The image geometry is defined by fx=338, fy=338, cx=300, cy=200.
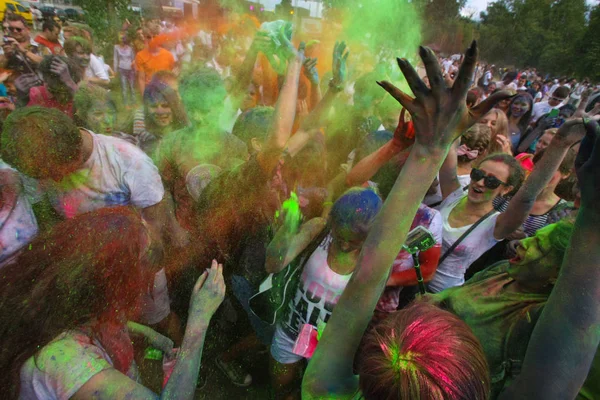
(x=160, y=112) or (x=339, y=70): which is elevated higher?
(x=339, y=70)

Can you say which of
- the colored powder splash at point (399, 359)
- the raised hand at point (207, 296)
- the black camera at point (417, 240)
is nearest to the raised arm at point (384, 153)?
the black camera at point (417, 240)

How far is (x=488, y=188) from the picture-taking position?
2428mm

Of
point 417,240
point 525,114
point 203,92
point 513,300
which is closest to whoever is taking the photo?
point 513,300

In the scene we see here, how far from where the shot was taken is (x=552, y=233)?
1.44 m

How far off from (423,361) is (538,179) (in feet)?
5.35

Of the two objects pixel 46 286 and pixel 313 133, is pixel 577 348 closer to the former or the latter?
pixel 46 286

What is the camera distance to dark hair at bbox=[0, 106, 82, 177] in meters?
1.80

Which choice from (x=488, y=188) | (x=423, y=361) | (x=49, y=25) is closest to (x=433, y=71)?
(x=423, y=361)

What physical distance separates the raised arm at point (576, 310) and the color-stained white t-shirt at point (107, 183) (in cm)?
224

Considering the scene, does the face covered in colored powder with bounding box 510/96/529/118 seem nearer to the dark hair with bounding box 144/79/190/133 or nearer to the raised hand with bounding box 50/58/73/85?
the dark hair with bounding box 144/79/190/133

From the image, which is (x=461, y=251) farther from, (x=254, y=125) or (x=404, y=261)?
(x=254, y=125)

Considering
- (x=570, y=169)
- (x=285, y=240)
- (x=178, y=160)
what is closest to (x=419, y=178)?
(x=285, y=240)

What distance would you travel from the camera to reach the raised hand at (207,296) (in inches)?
60.7

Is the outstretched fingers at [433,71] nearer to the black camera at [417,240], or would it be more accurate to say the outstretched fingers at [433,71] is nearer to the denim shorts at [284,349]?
the black camera at [417,240]
